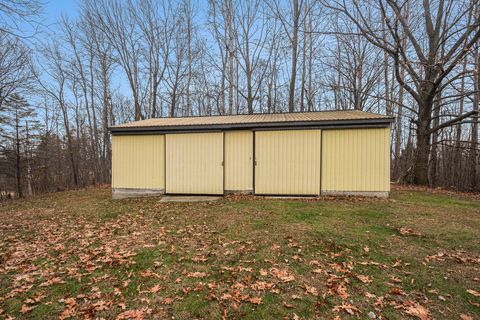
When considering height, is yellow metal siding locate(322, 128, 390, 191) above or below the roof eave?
below

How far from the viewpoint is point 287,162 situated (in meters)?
7.69

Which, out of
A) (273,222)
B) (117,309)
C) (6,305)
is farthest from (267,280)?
(6,305)

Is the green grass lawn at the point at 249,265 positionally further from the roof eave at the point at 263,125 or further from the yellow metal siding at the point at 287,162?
the roof eave at the point at 263,125

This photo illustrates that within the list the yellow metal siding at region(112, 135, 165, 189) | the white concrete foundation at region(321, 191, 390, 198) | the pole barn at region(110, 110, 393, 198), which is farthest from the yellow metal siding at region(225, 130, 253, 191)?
the white concrete foundation at region(321, 191, 390, 198)

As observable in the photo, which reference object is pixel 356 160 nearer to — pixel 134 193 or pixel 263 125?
pixel 263 125

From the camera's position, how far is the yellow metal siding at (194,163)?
317 inches


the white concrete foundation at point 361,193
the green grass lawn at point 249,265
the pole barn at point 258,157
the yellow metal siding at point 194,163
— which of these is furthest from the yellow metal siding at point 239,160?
the white concrete foundation at point 361,193

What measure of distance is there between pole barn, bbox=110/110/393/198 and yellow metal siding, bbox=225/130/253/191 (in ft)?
0.11

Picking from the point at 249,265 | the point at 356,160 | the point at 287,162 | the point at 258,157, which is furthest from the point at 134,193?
the point at 356,160

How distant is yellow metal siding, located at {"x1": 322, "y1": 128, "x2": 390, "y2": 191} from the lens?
7.24 metres

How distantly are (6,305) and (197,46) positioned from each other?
18430 mm

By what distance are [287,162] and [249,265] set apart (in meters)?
4.85

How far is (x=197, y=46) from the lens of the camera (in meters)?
17.7

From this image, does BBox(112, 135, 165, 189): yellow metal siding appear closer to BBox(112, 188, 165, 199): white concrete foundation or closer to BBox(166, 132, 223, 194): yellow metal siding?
BBox(112, 188, 165, 199): white concrete foundation
